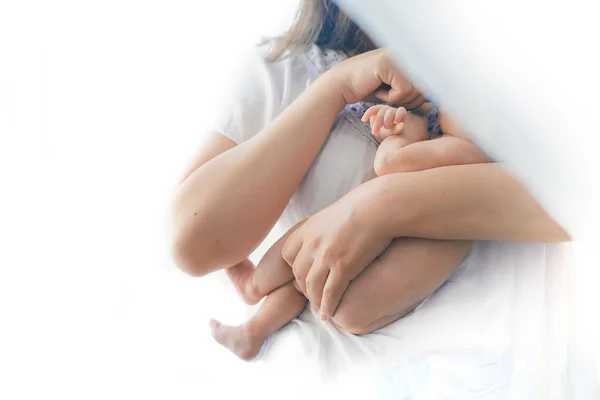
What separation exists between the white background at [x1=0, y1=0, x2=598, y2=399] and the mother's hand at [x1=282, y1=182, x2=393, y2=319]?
0.09m

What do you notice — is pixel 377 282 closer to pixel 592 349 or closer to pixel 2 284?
pixel 592 349

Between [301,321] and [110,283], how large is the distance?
19 centimetres

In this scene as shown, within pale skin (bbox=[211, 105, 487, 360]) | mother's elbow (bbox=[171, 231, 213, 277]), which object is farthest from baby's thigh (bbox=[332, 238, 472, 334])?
mother's elbow (bbox=[171, 231, 213, 277])

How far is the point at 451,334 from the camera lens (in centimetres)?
34

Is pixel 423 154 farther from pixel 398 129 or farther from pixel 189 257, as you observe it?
pixel 189 257

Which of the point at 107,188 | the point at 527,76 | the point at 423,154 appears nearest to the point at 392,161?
the point at 423,154

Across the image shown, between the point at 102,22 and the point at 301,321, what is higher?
the point at 102,22

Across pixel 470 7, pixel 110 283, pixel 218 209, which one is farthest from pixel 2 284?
pixel 470 7

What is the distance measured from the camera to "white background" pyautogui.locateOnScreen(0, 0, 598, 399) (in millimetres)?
423


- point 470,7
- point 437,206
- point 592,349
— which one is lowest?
point 592,349

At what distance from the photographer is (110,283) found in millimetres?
475

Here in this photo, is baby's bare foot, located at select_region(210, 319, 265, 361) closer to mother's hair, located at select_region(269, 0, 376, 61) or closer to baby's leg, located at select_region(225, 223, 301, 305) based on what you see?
baby's leg, located at select_region(225, 223, 301, 305)

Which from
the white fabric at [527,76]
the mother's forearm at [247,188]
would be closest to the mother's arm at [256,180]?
the mother's forearm at [247,188]

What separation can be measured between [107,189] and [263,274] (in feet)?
0.52
